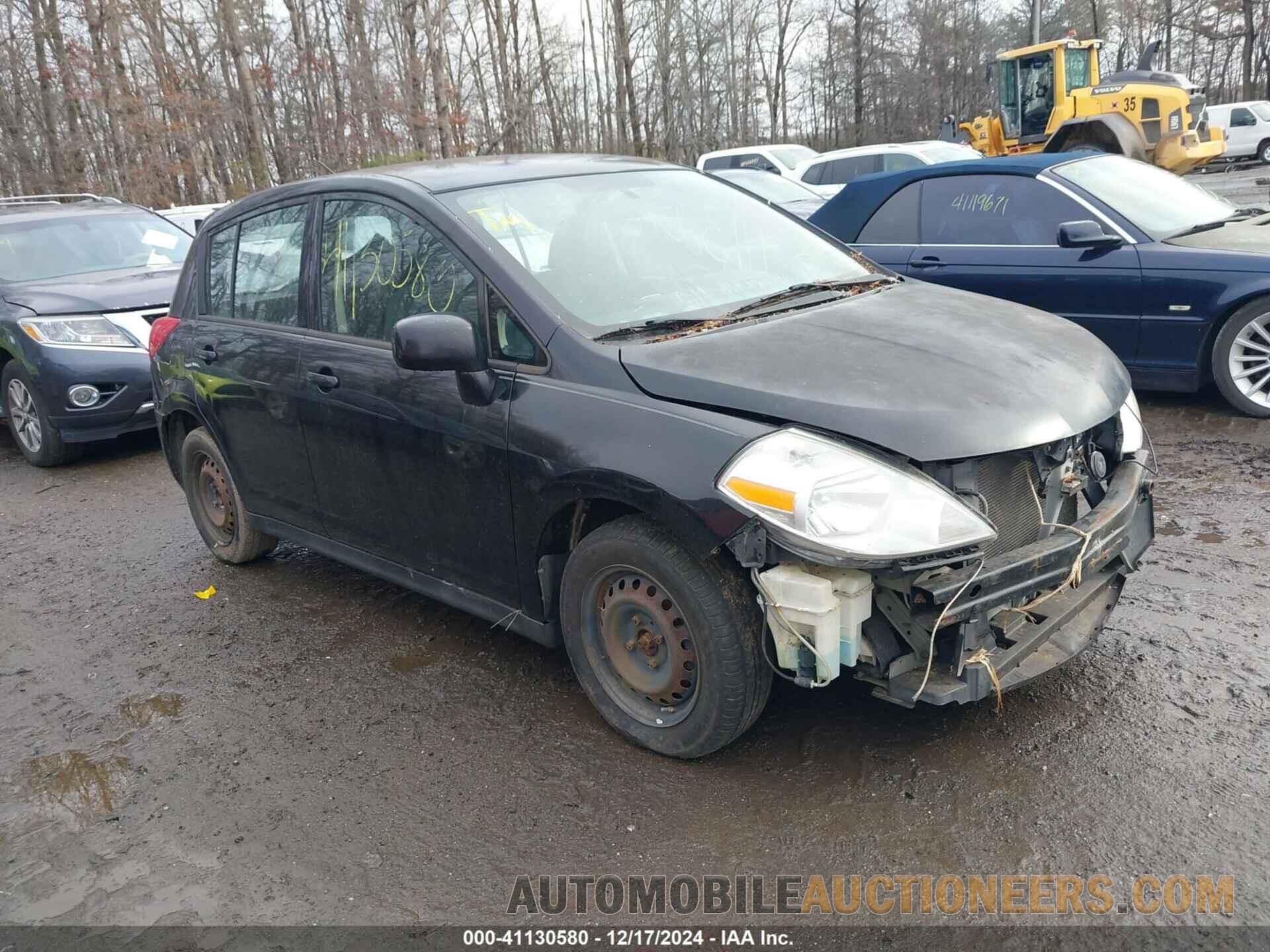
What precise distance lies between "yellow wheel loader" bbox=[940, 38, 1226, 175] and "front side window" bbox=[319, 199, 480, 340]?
54.3 ft

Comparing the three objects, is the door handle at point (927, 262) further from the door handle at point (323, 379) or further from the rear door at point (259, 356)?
the door handle at point (323, 379)

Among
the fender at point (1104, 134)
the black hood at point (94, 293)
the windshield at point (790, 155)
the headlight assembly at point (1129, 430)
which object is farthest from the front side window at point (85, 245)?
the fender at point (1104, 134)

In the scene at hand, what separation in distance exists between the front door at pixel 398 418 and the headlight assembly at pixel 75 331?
14.3ft

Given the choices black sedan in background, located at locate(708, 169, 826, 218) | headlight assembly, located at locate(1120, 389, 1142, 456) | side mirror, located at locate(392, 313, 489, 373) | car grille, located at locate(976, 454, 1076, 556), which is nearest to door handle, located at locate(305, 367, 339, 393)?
side mirror, located at locate(392, 313, 489, 373)

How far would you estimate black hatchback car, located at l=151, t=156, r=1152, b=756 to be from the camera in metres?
2.81

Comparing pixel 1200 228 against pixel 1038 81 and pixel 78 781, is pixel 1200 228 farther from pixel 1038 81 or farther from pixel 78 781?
pixel 1038 81

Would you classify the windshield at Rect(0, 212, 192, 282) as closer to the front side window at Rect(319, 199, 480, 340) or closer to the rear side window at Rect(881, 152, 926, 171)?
the front side window at Rect(319, 199, 480, 340)

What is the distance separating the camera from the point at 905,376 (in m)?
3.04

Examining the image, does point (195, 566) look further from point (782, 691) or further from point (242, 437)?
point (782, 691)

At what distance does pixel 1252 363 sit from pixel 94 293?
808 centimetres

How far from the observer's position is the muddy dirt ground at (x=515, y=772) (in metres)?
2.82

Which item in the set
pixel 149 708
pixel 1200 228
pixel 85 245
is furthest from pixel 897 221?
pixel 85 245

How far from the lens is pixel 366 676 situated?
413cm

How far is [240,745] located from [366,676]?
0.56 metres
